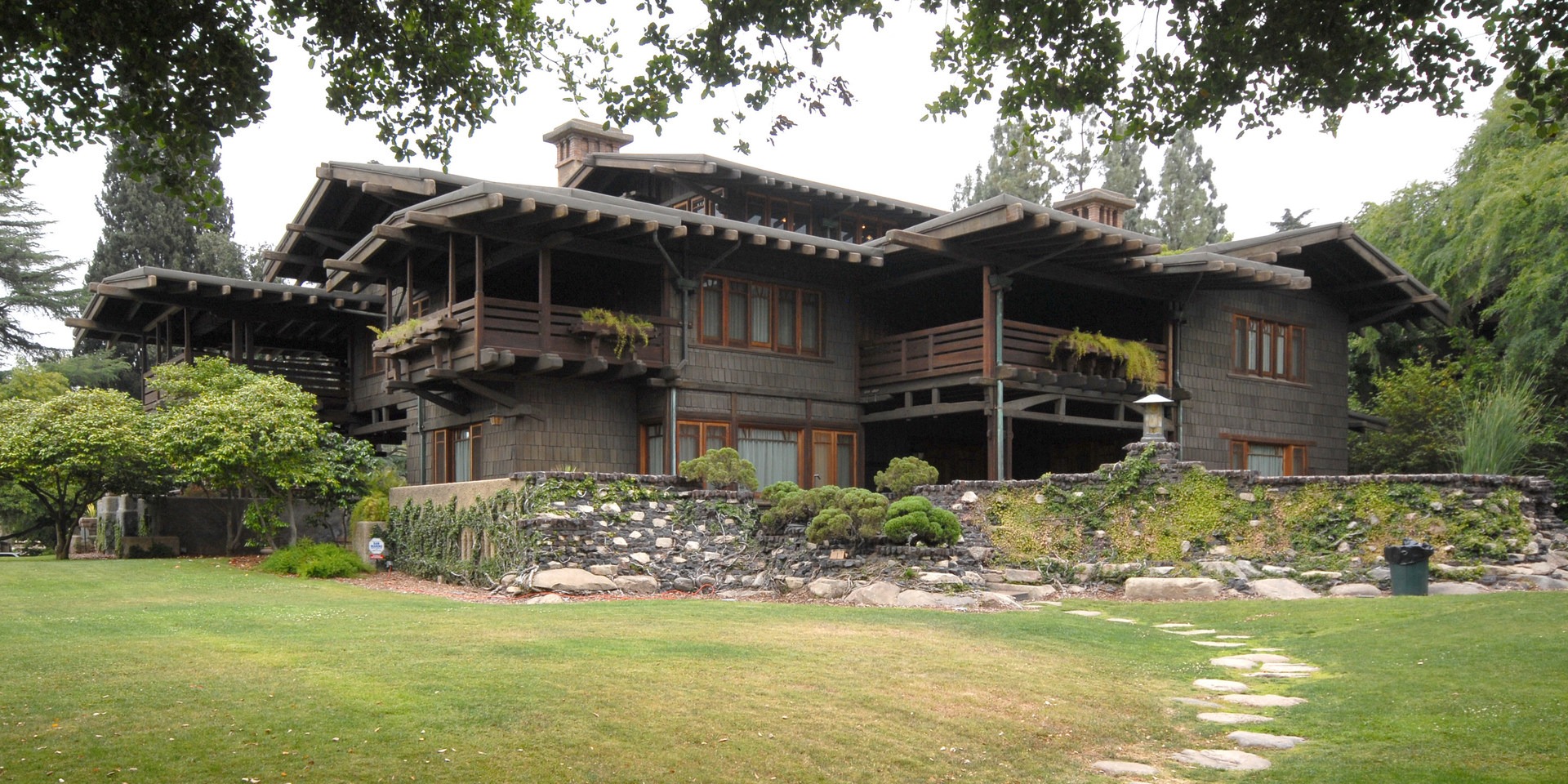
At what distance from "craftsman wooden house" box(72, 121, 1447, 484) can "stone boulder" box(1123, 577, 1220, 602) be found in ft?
15.8

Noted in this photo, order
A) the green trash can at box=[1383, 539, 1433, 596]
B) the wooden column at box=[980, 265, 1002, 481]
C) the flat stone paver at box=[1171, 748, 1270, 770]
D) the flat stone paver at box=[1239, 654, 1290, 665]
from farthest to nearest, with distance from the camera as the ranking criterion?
1. the wooden column at box=[980, 265, 1002, 481]
2. the green trash can at box=[1383, 539, 1433, 596]
3. the flat stone paver at box=[1239, 654, 1290, 665]
4. the flat stone paver at box=[1171, 748, 1270, 770]

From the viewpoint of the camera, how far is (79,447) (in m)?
24.9

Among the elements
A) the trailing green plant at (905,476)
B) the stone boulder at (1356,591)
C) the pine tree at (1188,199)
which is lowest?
the stone boulder at (1356,591)

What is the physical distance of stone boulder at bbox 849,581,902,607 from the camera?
16547 mm

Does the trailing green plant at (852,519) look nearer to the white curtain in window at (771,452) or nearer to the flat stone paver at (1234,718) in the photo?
the white curtain in window at (771,452)

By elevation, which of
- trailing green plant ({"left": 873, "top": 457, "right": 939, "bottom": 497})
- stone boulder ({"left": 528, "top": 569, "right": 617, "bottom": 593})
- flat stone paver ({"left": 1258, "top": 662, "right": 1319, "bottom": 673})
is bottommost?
flat stone paver ({"left": 1258, "top": 662, "right": 1319, "bottom": 673})

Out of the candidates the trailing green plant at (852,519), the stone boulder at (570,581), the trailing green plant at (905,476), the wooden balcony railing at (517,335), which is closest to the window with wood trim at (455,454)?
the wooden balcony railing at (517,335)

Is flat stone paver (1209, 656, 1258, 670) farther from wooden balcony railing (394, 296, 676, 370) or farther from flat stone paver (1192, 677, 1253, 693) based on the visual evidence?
wooden balcony railing (394, 296, 676, 370)

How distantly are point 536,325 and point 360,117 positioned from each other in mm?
11010

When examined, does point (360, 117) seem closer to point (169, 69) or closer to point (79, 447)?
point (169, 69)

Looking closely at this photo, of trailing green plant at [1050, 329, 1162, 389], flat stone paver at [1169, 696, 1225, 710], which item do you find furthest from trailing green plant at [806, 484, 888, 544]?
flat stone paver at [1169, 696, 1225, 710]

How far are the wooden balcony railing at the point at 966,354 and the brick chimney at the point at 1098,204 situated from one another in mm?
7491

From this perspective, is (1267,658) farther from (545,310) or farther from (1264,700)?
(545,310)

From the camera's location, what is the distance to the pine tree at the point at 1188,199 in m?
57.5
